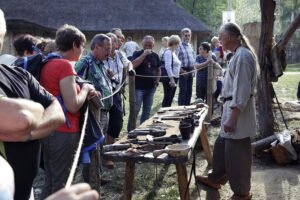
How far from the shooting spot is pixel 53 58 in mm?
2510

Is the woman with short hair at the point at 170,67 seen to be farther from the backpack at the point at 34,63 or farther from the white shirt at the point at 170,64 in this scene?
the backpack at the point at 34,63

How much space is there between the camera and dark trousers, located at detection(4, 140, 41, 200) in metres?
1.64

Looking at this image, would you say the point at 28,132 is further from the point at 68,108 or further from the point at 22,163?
the point at 68,108

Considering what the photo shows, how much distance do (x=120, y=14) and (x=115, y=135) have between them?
54.0 ft

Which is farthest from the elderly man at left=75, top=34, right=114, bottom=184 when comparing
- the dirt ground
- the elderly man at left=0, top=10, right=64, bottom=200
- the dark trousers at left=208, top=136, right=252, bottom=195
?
the elderly man at left=0, top=10, right=64, bottom=200

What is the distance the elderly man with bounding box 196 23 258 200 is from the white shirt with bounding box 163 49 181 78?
354 cm

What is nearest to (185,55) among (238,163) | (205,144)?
(205,144)

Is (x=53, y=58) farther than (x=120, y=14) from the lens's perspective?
No

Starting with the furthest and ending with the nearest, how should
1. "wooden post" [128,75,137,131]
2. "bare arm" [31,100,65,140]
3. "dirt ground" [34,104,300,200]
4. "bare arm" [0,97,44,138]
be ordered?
Result: "wooden post" [128,75,137,131] → "dirt ground" [34,104,300,200] → "bare arm" [31,100,65,140] → "bare arm" [0,97,44,138]

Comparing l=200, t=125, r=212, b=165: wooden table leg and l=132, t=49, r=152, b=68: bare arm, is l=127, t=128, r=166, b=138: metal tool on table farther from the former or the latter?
l=132, t=49, r=152, b=68: bare arm

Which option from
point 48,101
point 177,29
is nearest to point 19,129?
point 48,101

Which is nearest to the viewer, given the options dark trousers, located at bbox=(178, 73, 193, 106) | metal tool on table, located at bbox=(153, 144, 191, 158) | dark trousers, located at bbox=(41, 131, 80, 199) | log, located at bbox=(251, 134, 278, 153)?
dark trousers, located at bbox=(41, 131, 80, 199)

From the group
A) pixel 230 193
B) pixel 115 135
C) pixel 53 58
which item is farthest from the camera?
pixel 115 135

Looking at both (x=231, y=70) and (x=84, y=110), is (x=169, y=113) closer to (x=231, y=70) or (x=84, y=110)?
(x=231, y=70)
